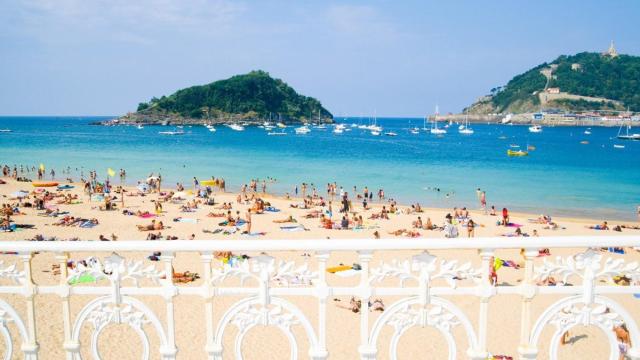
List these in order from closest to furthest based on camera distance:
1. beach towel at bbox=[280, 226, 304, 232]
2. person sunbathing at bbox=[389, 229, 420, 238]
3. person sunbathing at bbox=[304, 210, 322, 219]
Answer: person sunbathing at bbox=[389, 229, 420, 238], beach towel at bbox=[280, 226, 304, 232], person sunbathing at bbox=[304, 210, 322, 219]

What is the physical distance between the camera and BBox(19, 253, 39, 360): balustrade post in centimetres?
323

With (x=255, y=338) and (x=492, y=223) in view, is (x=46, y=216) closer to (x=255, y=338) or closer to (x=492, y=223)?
(x=255, y=338)

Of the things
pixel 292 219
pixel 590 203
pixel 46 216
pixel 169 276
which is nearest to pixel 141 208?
pixel 46 216

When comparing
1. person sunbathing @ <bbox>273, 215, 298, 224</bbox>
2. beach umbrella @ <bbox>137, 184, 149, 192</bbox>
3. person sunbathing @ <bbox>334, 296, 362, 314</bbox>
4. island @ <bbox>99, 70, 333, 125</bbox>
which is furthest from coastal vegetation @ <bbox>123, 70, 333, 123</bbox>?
person sunbathing @ <bbox>334, 296, 362, 314</bbox>

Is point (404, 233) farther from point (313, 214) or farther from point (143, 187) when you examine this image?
point (143, 187)

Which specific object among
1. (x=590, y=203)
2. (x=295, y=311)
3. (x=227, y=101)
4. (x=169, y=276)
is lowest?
(x=590, y=203)

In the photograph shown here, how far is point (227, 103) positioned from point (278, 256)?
169250 mm

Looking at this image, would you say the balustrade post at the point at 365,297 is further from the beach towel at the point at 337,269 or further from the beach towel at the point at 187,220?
the beach towel at the point at 187,220

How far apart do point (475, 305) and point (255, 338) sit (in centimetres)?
547

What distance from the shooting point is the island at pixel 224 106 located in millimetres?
170875

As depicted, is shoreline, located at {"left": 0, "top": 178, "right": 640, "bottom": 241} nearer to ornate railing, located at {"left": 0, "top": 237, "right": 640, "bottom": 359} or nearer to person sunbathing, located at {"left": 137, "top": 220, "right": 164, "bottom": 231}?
person sunbathing, located at {"left": 137, "top": 220, "right": 164, "bottom": 231}

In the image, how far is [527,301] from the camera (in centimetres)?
312

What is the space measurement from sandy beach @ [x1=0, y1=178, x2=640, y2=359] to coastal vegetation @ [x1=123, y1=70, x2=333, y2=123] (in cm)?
14881

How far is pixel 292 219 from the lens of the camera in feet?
75.8
